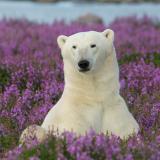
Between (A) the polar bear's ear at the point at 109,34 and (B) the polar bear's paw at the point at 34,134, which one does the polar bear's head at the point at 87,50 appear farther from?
(B) the polar bear's paw at the point at 34,134

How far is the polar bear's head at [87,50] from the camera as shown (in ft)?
17.3

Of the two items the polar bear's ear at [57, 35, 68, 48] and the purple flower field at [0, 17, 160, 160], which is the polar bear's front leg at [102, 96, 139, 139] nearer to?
the purple flower field at [0, 17, 160, 160]

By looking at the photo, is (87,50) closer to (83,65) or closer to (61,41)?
(83,65)

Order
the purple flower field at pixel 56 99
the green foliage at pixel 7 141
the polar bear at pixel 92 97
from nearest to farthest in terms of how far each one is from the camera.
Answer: the purple flower field at pixel 56 99, the polar bear at pixel 92 97, the green foliage at pixel 7 141

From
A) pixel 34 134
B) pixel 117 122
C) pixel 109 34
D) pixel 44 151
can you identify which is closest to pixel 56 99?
pixel 109 34

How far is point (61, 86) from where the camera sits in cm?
755

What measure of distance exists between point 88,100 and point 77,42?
460mm

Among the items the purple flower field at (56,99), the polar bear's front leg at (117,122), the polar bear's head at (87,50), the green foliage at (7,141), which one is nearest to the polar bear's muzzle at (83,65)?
the polar bear's head at (87,50)

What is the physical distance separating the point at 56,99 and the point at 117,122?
1896 mm

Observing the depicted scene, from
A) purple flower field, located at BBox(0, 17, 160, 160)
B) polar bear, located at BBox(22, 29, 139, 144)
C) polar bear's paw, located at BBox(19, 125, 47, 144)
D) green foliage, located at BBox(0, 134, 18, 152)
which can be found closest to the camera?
purple flower field, located at BBox(0, 17, 160, 160)

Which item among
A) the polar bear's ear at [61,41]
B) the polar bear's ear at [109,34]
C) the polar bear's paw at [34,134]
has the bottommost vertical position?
the polar bear's paw at [34,134]

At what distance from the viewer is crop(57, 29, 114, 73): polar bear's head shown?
17.3 feet

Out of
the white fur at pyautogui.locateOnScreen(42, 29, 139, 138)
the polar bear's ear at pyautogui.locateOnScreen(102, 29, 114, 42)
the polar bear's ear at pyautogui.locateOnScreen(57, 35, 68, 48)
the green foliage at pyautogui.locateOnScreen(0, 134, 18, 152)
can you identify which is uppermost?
the polar bear's ear at pyautogui.locateOnScreen(102, 29, 114, 42)

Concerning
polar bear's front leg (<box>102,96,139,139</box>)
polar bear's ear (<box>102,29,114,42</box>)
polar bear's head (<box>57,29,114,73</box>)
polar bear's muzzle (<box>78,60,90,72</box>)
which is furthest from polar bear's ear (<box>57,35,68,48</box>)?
polar bear's front leg (<box>102,96,139,139</box>)
